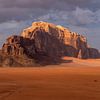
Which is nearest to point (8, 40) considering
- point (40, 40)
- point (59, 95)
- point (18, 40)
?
point (18, 40)

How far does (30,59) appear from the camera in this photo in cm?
8025

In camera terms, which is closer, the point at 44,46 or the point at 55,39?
the point at 44,46

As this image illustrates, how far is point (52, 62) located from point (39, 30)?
19.1 meters

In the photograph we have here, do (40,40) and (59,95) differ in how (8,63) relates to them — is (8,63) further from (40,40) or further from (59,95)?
(59,95)

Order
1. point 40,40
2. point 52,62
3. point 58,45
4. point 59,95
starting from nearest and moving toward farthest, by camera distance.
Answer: point 59,95
point 52,62
point 40,40
point 58,45

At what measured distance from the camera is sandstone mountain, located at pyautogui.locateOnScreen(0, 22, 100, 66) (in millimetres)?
82000

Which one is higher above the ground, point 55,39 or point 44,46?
point 55,39

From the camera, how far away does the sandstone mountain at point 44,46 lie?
82000 millimetres

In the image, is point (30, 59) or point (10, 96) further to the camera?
point (30, 59)

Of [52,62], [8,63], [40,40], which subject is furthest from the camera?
[40,40]

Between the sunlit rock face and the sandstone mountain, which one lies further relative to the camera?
the sunlit rock face

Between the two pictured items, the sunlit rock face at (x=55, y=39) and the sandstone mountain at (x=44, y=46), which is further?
the sunlit rock face at (x=55, y=39)

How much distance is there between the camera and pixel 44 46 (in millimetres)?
108375

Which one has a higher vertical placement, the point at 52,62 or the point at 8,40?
the point at 8,40
